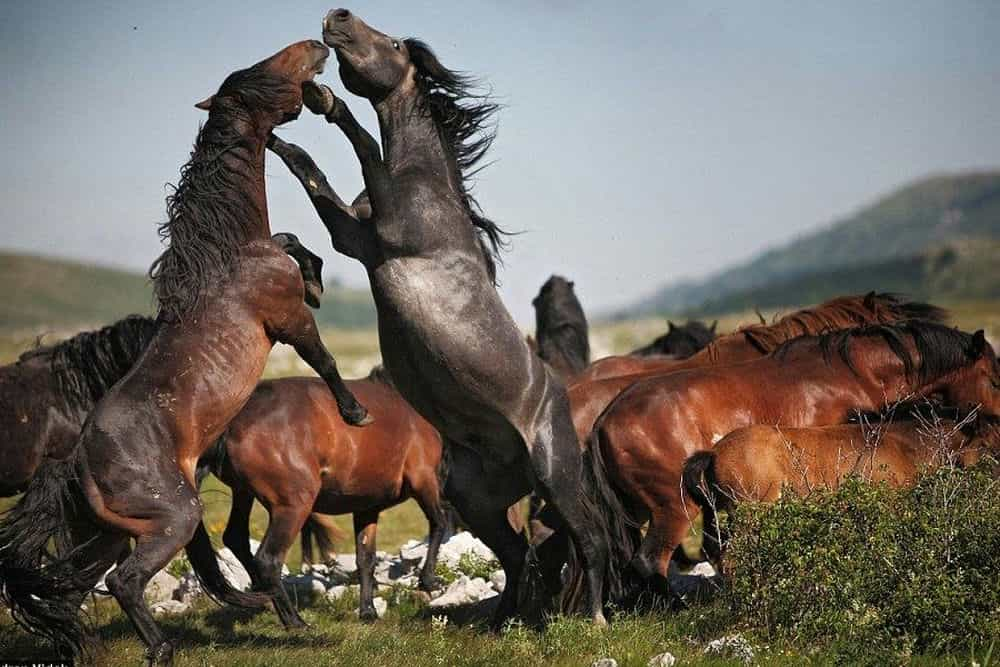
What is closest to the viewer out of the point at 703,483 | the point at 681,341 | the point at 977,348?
the point at 703,483

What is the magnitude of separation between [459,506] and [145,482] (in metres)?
2.25

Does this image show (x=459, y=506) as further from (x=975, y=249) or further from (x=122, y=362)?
(x=975, y=249)

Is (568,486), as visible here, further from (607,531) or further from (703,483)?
(703,483)

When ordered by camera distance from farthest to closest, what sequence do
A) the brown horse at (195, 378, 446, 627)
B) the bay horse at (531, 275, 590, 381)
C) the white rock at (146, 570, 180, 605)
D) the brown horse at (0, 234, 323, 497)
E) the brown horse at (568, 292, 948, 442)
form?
the bay horse at (531, 275, 590, 381)
the brown horse at (568, 292, 948, 442)
the white rock at (146, 570, 180, 605)
the brown horse at (0, 234, 323, 497)
the brown horse at (195, 378, 446, 627)

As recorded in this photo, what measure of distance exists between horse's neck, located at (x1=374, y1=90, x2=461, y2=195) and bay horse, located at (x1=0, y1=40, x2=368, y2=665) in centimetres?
55

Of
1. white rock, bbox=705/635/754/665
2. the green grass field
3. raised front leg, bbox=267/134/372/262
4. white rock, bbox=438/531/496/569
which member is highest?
raised front leg, bbox=267/134/372/262

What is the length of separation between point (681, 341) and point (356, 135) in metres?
8.27

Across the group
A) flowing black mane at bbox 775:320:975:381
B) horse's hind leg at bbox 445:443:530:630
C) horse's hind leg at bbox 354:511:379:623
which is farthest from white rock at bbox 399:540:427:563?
flowing black mane at bbox 775:320:975:381

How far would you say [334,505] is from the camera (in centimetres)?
1095

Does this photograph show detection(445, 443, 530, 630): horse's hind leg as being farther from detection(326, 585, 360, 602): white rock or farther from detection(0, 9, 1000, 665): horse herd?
detection(326, 585, 360, 602): white rock

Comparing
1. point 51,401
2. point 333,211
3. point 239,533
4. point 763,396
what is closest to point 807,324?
point 763,396

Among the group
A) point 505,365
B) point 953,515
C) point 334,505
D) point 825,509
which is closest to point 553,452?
point 505,365

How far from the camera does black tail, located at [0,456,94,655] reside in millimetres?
6922

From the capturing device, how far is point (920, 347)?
9.52m
